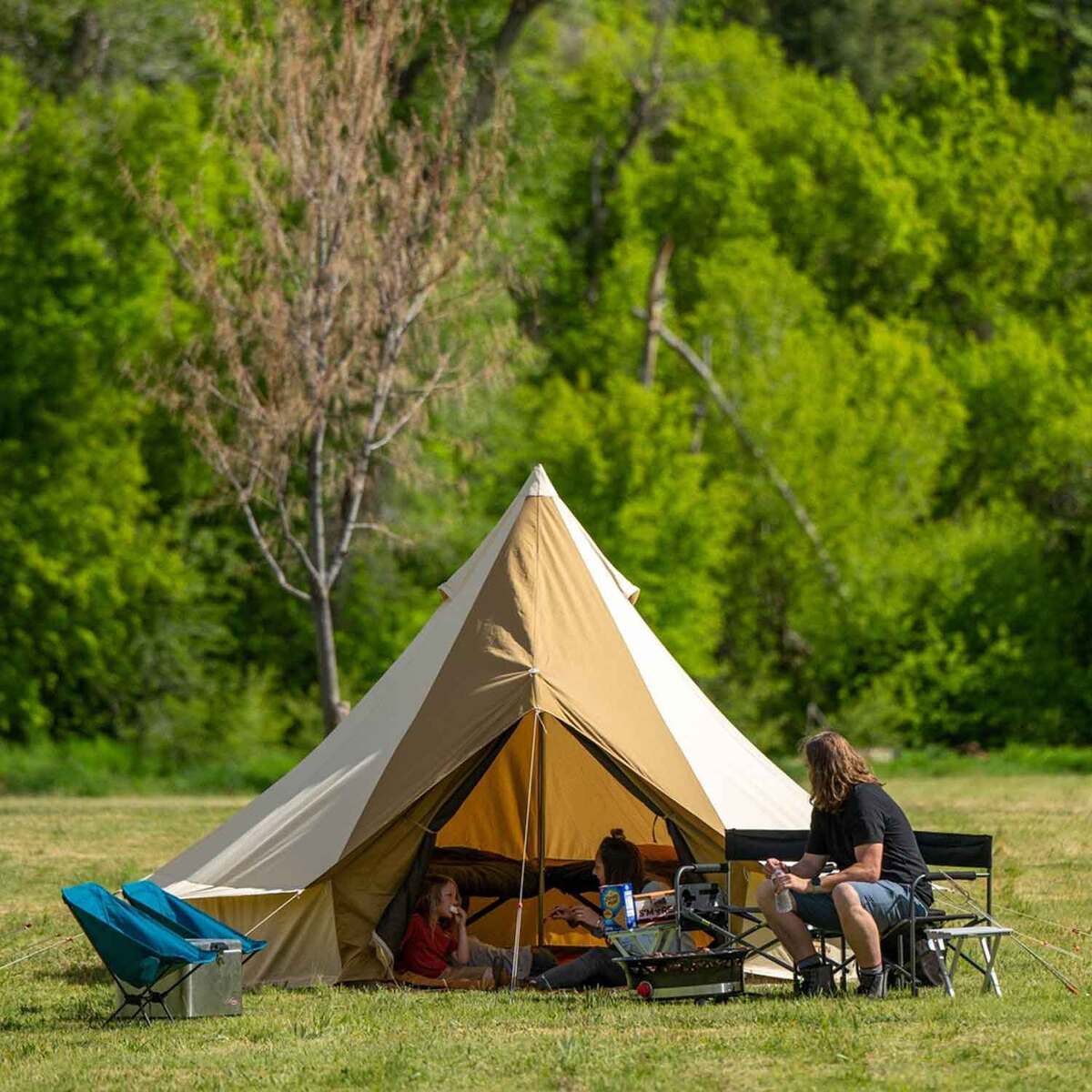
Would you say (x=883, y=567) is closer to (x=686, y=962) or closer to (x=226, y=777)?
(x=226, y=777)

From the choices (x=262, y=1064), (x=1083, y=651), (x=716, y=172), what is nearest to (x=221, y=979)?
Result: (x=262, y=1064)

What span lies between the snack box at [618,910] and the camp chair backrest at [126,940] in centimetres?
164

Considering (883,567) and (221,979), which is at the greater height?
(883,567)

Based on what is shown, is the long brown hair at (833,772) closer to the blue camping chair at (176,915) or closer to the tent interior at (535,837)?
the tent interior at (535,837)

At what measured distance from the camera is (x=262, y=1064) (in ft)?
23.6

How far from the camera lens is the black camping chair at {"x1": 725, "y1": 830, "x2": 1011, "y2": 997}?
326 inches

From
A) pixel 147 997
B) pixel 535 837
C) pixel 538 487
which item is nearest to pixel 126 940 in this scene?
pixel 147 997

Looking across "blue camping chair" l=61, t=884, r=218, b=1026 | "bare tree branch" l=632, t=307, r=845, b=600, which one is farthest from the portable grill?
"bare tree branch" l=632, t=307, r=845, b=600

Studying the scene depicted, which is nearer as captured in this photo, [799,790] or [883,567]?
[799,790]

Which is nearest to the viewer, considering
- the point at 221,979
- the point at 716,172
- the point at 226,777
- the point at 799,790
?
the point at 221,979

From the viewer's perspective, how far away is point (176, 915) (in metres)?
8.62

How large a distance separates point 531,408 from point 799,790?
2223 centimetres

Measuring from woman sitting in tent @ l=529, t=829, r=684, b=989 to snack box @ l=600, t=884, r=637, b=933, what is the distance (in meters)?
0.15

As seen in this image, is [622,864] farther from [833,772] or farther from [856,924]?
[856,924]
